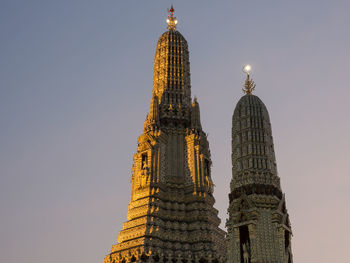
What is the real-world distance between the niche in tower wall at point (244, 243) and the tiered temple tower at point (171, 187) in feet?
93.5

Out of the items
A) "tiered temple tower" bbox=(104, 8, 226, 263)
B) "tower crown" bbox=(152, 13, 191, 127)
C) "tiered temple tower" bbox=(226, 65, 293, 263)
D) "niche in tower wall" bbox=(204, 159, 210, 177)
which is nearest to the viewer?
"tiered temple tower" bbox=(226, 65, 293, 263)

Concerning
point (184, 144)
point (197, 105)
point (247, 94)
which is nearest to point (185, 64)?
point (197, 105)

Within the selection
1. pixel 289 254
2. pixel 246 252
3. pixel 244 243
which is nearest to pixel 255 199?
pixel 244 243

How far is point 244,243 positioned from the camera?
1449 inches

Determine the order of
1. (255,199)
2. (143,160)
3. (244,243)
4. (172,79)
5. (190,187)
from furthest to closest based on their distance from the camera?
(172,79)
(143,160)
(190,187)
(255,199)
(244,243)

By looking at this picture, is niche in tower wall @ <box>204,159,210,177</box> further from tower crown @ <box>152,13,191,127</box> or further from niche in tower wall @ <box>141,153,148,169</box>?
niche in tower wall @ <box>141,153,148,169</box>

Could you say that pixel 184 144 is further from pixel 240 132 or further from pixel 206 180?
pixel 240 132

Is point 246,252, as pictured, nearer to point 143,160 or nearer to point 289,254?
point 289,254

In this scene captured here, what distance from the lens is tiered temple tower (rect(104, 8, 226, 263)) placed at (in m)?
65.9

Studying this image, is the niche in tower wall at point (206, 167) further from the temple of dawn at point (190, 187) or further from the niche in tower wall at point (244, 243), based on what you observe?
the niche in tower wall at point (244, 243)

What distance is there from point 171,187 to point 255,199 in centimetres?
3693

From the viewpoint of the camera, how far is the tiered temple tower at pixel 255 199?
117 feet

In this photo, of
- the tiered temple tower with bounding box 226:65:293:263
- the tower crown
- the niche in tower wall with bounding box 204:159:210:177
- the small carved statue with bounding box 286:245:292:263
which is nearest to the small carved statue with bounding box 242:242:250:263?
the tiered temple tower with bounding box 226:65:293:263

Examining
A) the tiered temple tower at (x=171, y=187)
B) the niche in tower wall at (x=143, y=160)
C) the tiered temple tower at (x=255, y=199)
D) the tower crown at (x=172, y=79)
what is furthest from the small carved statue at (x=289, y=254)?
the tower crown at (x=172, y=79)
